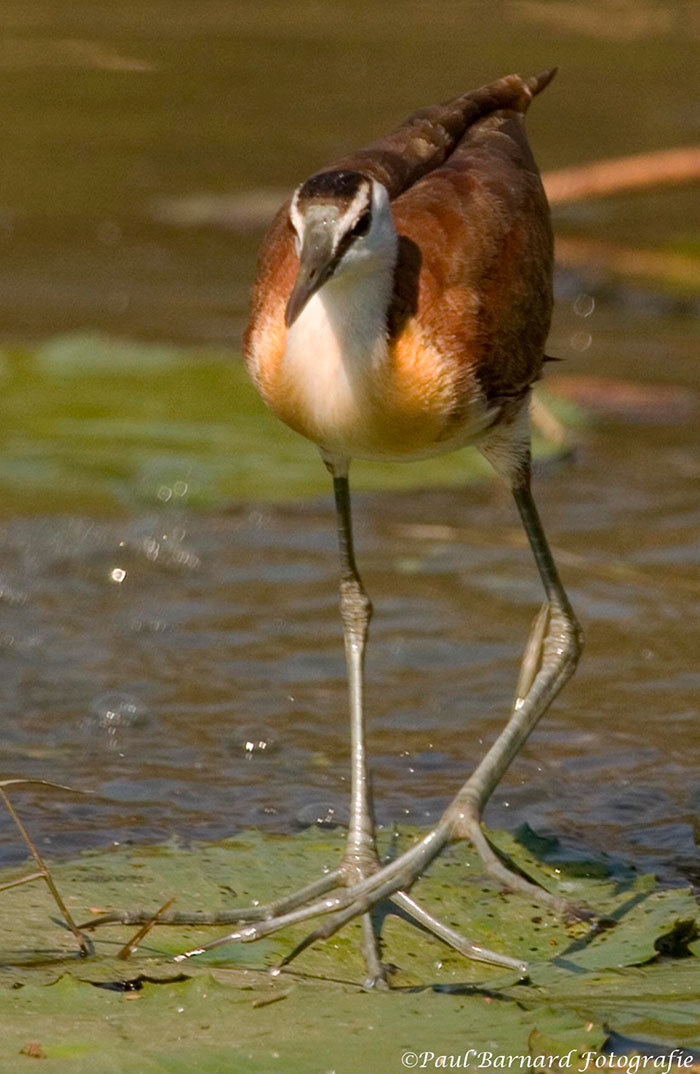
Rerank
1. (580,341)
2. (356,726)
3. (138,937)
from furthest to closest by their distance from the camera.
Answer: (580,341) < (356,726) < (138,937)

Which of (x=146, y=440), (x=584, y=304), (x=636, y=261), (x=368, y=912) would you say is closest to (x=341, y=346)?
(x=368, y=912)

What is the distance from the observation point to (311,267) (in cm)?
337

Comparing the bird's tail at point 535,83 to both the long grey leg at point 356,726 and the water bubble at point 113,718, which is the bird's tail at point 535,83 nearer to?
the long grey leg at point 356,726

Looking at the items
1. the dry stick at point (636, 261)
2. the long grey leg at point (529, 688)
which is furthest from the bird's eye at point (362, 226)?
the dry stick at point (636, 261)

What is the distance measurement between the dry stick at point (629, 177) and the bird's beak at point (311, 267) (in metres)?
4.80

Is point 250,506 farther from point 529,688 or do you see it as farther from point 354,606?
point 529,688

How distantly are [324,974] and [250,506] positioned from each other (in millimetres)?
3073

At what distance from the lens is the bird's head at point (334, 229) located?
3.37m

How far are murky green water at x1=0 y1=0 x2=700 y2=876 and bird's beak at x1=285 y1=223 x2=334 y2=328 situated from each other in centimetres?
124

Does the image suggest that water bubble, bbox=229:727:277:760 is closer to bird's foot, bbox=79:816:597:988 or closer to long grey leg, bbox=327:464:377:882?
long grey leg, bbox=327:464:377:882

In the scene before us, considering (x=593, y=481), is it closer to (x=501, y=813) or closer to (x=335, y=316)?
(x=501, y=813)

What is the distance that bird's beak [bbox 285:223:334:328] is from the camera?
3.33 m

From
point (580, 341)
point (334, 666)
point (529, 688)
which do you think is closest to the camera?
point (529, 688)

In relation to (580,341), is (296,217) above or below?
above
